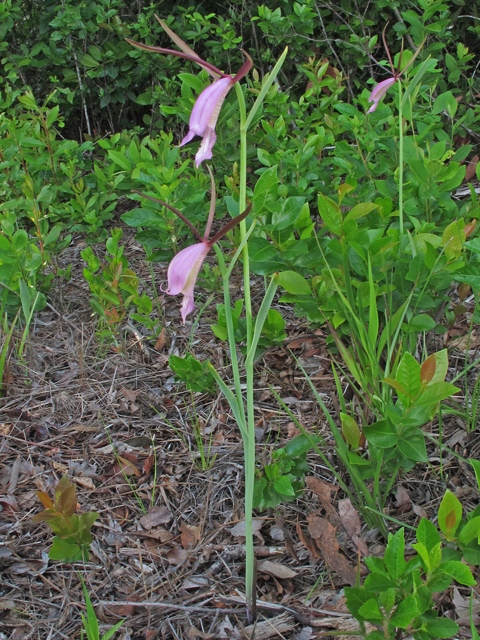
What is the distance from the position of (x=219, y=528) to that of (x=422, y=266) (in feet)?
2.97

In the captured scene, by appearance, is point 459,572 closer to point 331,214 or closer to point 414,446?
point 414,446

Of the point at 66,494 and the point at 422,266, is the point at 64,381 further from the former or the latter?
the point at 422,266

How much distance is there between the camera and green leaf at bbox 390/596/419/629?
0.90 m

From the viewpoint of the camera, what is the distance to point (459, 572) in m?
0.92

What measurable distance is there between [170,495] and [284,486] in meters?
0.40

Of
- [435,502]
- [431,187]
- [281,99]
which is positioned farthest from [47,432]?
[281,99]

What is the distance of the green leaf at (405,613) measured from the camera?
A: 2.96 feet

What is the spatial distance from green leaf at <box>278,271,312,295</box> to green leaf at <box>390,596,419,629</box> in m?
0.85

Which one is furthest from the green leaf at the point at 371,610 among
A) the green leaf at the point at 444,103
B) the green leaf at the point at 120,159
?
the green leaf at the point at 120,159

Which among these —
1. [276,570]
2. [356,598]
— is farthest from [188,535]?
[356,598]

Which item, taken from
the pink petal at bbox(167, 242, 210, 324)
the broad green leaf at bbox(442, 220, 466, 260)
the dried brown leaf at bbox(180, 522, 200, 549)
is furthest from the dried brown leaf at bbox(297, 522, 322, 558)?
the broad green leaf at bbox(442, 220, 466, 260)

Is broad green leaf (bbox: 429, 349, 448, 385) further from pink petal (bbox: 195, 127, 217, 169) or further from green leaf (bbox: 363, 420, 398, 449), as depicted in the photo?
pink petal (bbox: 195, 127, 217, 169)

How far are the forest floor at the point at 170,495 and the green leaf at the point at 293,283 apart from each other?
355 millimetres

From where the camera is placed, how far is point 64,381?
6.23 ft
